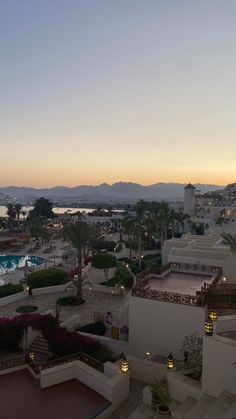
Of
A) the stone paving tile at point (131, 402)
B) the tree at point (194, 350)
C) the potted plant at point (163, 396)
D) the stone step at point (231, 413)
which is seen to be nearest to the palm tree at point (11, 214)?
the stone paving tile at point (131, 402)

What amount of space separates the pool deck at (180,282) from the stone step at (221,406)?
19.6ft

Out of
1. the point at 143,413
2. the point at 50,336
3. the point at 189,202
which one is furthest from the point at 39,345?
the point at 189,202

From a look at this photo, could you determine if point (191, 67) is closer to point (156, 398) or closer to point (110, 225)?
point (156, 398)

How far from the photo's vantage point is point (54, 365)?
44.8ft

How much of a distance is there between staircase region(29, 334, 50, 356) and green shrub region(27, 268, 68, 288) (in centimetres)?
919

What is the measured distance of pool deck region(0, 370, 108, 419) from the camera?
1130cm

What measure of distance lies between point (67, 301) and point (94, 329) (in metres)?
5.60

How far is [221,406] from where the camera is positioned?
10.0m

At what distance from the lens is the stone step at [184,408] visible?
34.8 feet

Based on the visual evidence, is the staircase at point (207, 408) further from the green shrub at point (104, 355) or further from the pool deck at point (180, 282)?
the pool deck at point (180, 282)

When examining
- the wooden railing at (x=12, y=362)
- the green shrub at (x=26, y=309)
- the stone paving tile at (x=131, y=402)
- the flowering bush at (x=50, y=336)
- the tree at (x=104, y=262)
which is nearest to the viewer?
the stone paving tile at (x=131, y=402)

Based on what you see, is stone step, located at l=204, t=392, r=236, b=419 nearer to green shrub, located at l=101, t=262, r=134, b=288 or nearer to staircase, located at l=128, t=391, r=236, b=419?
staircase, located at l=128, t=391, r=236, b=419

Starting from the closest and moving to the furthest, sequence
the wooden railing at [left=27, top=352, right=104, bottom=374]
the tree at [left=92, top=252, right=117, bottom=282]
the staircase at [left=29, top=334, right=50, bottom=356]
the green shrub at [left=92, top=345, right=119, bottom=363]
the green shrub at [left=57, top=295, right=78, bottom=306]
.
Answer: the wooden railing at [left=27, top=352, right=104, bottom=374] → the green shrub at [left=92, top=345, right=119, bottom=363] → the staircase at [left=29, top=334, right=50, bottom=356] → the green shrub at [left=57, top=295, right=78, bottom=306] → the tree at [left=92, top=252, right=117, bottom=282]

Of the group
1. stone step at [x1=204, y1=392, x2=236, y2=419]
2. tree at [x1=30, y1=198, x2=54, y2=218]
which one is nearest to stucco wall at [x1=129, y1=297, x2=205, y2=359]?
stone step at [x1=204, y1=392, x2=236, y2=419]
